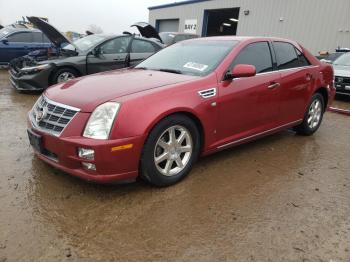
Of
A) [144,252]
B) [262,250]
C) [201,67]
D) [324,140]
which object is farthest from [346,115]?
[144,252]

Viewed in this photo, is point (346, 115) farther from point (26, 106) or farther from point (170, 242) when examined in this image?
point (26, 106)

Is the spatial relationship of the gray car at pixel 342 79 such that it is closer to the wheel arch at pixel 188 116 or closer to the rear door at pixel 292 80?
the rear door at pixel 292 80

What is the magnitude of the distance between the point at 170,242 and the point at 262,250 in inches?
26.2

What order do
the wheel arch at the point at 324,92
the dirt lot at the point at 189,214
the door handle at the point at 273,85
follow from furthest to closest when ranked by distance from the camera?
the wheel arch at the point at 324,92
the door handle at the point at 273,85
the dirt lot at the point at 189,214

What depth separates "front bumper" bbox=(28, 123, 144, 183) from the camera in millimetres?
2852

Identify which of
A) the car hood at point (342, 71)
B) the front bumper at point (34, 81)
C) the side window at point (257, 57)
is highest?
the side window at point (257, 57)

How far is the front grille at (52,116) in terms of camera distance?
304 centimetres

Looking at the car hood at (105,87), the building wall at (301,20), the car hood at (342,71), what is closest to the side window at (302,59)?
the car hood at (105,87)

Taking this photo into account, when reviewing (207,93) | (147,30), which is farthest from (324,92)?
(147,30)

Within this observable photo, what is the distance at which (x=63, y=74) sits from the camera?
7.71 meters

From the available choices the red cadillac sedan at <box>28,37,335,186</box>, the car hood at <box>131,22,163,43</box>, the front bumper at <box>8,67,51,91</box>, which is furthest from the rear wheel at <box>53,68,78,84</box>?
the red cadillac sedan at <box>28,37,335,186</box>

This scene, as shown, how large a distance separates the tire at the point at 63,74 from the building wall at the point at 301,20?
40.0 feet

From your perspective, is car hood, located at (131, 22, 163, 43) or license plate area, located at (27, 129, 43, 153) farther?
car hood, located at (131, 22, 163, 43)

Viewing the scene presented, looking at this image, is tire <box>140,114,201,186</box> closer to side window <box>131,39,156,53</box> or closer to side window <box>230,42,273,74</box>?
side window <box>230,42,273,74</box>
